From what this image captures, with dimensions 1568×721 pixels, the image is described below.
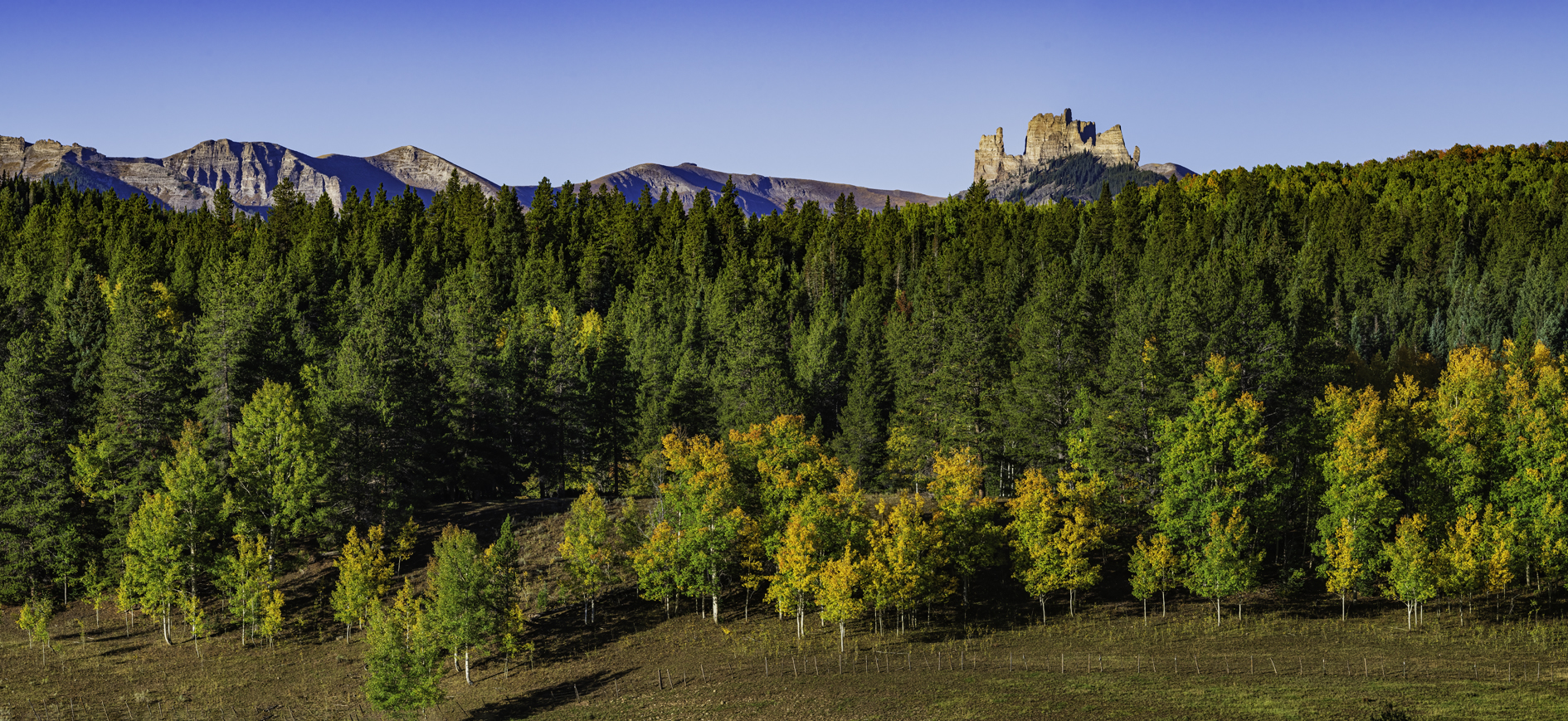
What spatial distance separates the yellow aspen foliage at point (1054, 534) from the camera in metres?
53.6

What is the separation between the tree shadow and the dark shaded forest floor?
0.40 feet

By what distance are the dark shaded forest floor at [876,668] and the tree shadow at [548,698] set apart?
123 mm

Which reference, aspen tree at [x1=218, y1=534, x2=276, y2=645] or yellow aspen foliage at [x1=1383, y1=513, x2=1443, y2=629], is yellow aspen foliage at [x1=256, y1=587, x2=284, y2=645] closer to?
aspen tree at [x1=218, y1=534, x2=276, y2=645]

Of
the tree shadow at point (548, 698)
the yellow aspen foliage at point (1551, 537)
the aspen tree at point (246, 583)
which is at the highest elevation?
the yellow aspen foliage at point (1551, 537)

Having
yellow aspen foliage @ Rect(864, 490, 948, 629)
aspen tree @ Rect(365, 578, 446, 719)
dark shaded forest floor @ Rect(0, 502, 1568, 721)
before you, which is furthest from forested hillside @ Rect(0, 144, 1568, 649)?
aspen tree @ Rect(365, 578, 446, 719)

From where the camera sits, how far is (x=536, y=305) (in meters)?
111

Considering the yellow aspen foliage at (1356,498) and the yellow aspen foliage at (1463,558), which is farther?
the yellow aspen foliage at (1356,498)

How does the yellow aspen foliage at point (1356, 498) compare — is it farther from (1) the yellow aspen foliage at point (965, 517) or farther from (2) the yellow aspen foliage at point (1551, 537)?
(1) the yellow aspen foliage at point (965, 517)

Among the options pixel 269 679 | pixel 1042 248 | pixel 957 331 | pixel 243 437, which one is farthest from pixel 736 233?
pixel 269 679

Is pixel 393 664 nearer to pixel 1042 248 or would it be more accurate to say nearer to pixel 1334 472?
pixel 1334 472

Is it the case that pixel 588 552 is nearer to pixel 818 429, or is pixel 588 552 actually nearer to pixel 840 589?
pixel 840 589

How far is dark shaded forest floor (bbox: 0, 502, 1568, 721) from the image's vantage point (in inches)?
1631

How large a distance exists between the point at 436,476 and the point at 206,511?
13.1 meters

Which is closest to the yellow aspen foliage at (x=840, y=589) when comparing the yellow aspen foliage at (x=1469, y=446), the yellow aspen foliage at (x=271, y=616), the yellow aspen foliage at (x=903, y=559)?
the yellow aspen foliage at (x=903, y=559)
